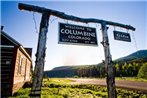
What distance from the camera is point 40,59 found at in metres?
5.33

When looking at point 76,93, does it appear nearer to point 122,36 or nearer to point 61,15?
point 122,36

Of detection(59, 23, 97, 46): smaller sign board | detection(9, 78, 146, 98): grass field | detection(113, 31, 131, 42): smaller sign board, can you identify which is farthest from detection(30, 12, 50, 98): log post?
detection(9, 78, 146, 98): grass field

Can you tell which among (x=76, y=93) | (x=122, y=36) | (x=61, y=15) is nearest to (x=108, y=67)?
(x=122, y=36)

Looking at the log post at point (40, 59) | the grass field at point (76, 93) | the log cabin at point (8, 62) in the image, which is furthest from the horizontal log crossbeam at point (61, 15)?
the log cabin at point (8, 62)

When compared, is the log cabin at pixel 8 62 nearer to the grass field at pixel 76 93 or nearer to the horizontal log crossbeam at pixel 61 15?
the grass field at pixel 76 93

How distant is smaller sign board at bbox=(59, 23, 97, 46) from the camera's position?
19.5ft

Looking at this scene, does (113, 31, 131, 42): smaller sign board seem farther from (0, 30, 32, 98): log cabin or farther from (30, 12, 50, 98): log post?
(0, 30, 32, 98): log cabin

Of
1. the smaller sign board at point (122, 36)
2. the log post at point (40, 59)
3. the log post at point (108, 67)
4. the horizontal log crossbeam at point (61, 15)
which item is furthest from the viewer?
the smaller sign board at point (122, 36)

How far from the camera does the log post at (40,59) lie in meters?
5.12

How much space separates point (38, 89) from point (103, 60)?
9.09 ft

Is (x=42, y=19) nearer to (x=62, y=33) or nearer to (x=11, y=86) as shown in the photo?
(x=62, y=33)

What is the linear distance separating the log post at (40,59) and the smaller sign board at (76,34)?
562 millimetres

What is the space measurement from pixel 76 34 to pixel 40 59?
1.65 meters

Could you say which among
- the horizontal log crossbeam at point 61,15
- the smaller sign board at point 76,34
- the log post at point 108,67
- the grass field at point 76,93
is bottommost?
the grass field at point 76,93
